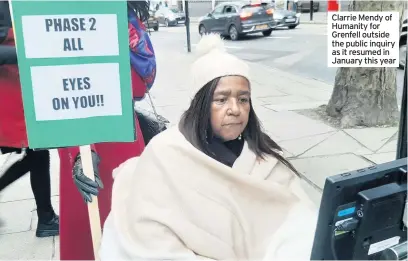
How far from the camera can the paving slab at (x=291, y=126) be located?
5258mm

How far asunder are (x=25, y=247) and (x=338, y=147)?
10.1 feet

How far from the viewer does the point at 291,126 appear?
5.56m

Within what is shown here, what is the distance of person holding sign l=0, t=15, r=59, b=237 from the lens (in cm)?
224

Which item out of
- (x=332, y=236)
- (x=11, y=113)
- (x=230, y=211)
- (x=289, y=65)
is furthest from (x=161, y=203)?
(x=289, y=65)

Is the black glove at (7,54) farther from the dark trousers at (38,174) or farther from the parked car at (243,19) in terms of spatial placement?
the parked car at (243,19)

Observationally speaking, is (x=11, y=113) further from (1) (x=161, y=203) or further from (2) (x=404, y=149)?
(2) (x=404, y=149)

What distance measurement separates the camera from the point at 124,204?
5.70ft

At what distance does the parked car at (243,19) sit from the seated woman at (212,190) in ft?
47.8

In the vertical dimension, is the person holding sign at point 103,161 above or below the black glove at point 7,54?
below

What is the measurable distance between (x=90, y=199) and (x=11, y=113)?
883 millimetres

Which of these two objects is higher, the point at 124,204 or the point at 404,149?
the point at 404,149

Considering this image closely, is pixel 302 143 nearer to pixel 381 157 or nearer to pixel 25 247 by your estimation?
pixel 381 157

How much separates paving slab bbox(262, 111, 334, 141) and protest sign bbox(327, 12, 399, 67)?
7.46 feet

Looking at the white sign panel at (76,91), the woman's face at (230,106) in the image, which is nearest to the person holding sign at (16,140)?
the white sign panel at (76,91)
